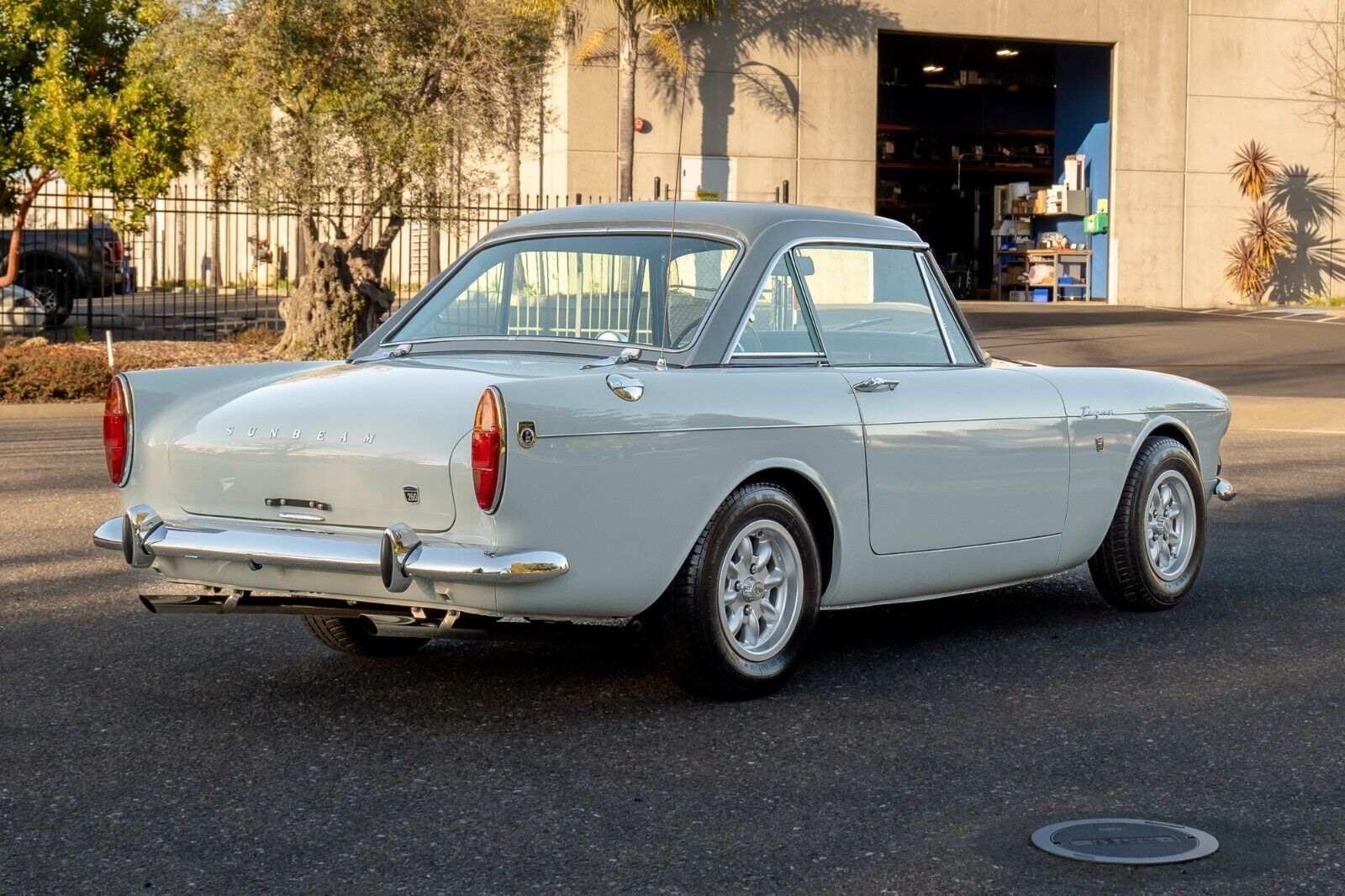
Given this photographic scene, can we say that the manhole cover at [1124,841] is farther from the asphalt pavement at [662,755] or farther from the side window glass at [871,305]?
the side window glass at [871,305]

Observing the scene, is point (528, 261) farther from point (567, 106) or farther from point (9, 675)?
point (567, 106)

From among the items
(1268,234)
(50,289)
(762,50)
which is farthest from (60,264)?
→ (1268,234)

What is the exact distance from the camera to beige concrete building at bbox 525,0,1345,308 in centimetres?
3544

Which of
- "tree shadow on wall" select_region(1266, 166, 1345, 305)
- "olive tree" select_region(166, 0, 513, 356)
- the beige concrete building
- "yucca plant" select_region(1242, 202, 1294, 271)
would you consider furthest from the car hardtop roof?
"tree shadow on wall" select_region(1266, 166, 1345, 305)

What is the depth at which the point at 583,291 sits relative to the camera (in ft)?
19.8

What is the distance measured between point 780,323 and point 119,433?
2220mm

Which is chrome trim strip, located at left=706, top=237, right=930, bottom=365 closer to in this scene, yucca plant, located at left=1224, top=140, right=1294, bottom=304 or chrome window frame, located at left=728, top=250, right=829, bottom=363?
chrome window frame, located at left=728, top=250, right=829, bottom=363

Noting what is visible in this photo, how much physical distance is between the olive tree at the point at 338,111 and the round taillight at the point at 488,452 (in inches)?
664

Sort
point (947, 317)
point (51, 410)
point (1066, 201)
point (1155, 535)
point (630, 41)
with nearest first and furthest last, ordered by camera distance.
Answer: point (947, 317) → point (1155, 535) → point (51, 410) → point (630, 41) → point (1066, 201)

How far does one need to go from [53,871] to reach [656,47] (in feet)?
103

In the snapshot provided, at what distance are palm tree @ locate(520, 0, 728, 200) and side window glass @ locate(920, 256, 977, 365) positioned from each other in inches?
1006

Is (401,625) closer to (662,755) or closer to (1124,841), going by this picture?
(662,755)

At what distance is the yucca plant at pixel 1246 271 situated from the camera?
39312 millimetres

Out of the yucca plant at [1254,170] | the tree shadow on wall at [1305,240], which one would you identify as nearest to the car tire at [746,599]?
the yucca plant at [1254,170]
